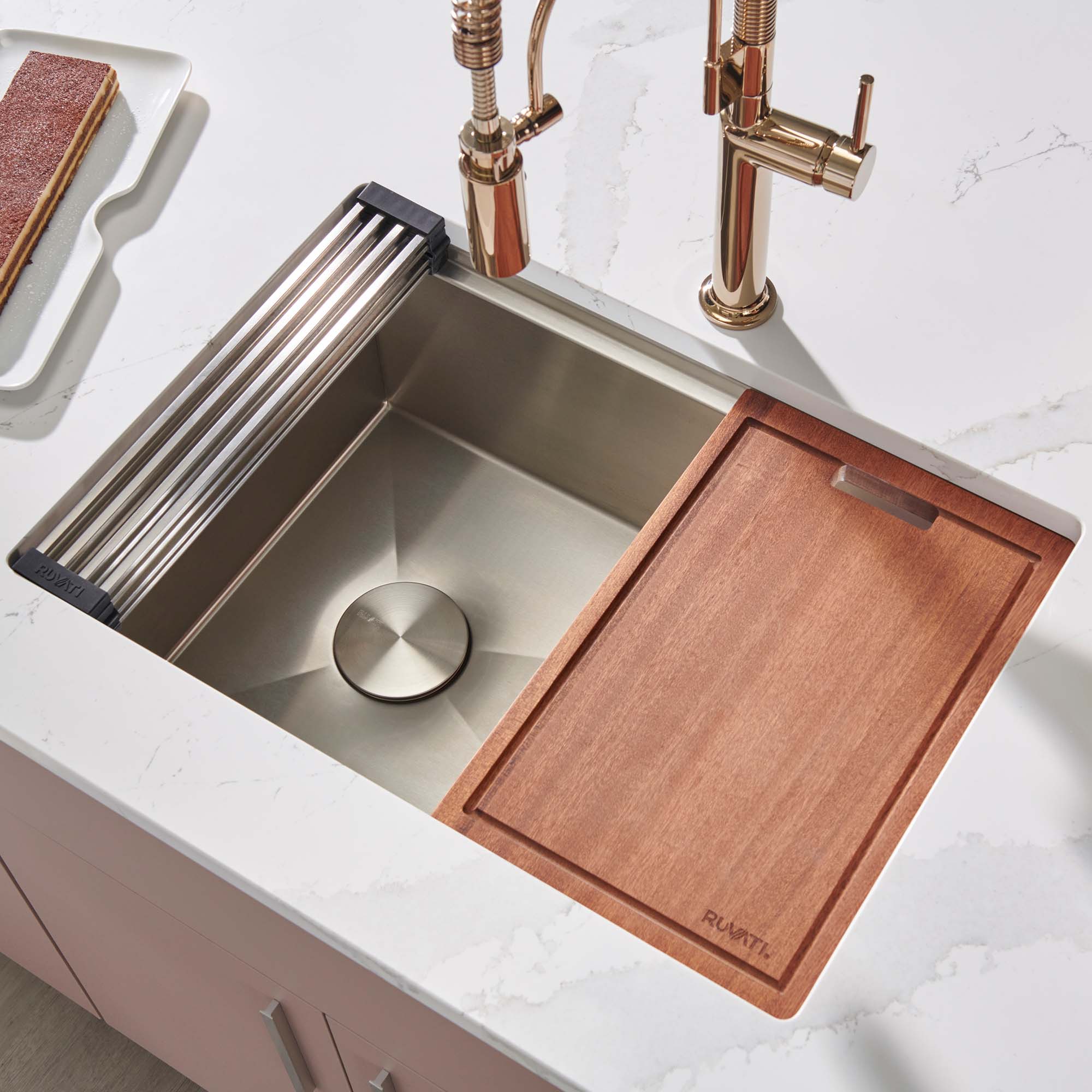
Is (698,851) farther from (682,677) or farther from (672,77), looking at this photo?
(672,77)

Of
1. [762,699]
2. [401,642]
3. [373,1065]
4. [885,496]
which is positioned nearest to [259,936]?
[373,1065]

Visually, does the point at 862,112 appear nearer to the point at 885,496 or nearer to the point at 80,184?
the point at 885,496

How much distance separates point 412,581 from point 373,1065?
46 cm

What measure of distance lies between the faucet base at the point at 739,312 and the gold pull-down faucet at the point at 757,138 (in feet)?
0.24

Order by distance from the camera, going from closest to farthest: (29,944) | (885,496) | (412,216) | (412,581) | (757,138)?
(757,138) → (885,496) → (412,216) → (412,581) → (29,944)

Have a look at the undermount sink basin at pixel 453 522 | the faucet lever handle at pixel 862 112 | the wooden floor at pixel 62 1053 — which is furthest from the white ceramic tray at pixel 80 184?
the wooden floor at pixel 62 1053

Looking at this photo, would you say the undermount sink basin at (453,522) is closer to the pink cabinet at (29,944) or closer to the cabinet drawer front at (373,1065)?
the cabinet drawer front at (373,1065)

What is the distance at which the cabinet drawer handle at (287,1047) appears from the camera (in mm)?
1164

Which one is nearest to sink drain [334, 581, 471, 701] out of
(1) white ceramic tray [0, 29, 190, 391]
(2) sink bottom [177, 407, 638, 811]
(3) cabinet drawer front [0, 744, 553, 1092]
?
(2) sink bottom [177, 407, 638, 811]

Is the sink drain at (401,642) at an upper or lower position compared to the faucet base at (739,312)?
lower

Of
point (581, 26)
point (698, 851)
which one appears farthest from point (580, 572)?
point (581, 26)

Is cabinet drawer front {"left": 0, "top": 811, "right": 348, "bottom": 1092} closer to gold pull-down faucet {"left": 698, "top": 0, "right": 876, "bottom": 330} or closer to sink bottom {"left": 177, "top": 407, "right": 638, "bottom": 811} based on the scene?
sink bottom {"left": 177, "top": 407, "right": 638, "bottom": 811}

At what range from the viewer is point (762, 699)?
0.97 m

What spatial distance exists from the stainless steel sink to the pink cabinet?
0.38 m
